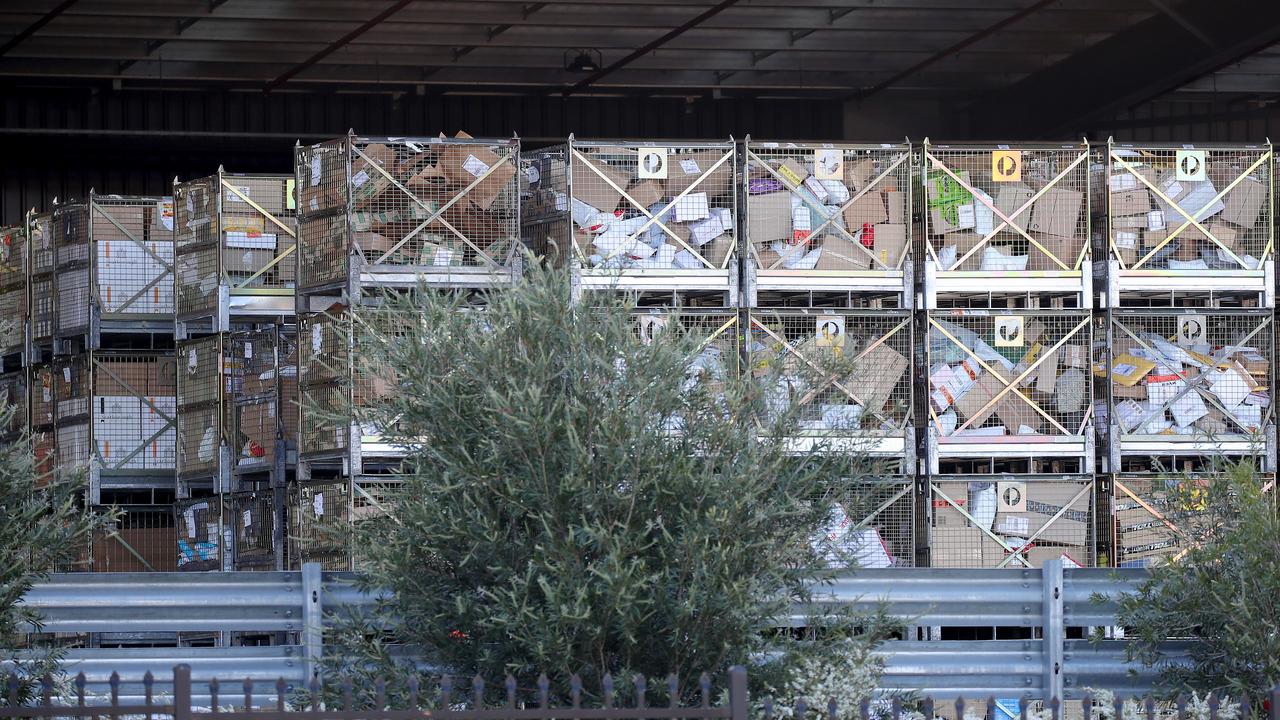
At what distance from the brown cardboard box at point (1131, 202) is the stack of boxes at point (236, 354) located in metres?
7.22

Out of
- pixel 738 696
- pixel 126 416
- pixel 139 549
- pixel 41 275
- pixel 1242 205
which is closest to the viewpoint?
pixel 738 696

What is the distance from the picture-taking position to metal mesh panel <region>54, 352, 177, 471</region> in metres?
15.6

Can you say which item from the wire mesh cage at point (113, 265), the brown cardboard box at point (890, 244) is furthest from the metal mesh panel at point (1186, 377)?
the wire mesh cage at point (113, 265)

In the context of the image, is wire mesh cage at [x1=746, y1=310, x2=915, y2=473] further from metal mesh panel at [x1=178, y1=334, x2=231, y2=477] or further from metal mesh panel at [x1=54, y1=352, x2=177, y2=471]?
metal mesh panel at [x1=54, y1=352, x2=177, y2=471]

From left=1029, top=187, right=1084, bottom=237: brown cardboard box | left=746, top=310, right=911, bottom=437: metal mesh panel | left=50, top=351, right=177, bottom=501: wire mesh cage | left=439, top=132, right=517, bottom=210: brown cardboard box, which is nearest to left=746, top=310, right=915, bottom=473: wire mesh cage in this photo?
left=746, top=310, right=911, bottom=437: metal mesh panel

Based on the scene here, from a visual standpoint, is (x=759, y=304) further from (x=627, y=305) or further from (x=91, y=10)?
(x=91, y=10)

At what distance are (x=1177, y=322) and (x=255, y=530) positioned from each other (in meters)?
8.30

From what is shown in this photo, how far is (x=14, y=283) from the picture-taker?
57.8 ft

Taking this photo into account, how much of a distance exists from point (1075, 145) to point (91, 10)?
14112 millimetres

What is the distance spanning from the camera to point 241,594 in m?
9.65

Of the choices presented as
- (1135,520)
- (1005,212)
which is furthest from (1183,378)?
(1005,212)

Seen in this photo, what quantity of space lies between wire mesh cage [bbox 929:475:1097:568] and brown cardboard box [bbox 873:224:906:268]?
1.84m

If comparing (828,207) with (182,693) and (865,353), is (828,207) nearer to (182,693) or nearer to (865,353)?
(865,353)

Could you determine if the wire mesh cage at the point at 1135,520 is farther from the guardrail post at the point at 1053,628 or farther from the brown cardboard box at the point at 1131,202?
the guardrail post at the point at 1053,628
